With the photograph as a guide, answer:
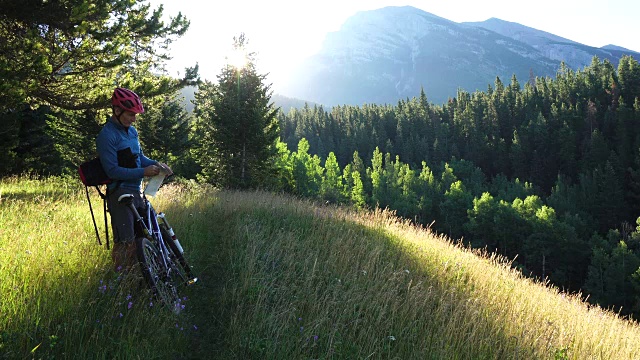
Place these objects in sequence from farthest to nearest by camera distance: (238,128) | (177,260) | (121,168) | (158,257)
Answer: (238,128), (177,260), (158,257), (121,168)

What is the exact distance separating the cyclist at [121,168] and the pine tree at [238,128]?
1784cm

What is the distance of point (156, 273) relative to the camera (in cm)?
406

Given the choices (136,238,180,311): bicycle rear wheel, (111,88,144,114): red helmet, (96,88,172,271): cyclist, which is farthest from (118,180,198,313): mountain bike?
(111,88,144,114): red helmet

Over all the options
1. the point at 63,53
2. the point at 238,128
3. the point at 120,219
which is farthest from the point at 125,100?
the point at 238,128

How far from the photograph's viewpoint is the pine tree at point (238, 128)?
21.6 m

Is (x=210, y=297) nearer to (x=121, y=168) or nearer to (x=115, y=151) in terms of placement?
(x=121, y=168)

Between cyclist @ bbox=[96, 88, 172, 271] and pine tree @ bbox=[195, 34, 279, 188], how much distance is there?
17843 millimetres

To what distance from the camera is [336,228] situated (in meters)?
7.59

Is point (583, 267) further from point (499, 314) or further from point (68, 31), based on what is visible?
point (68, 31)

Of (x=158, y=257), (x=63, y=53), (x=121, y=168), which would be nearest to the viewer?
(x=121, y=168)

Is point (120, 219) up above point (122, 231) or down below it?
above

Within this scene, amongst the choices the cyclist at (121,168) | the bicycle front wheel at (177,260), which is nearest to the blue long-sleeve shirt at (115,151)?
the cyclist at (121,168)

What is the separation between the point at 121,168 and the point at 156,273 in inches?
50.0

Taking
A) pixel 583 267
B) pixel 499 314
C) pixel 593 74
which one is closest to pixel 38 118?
pixel 499 314
